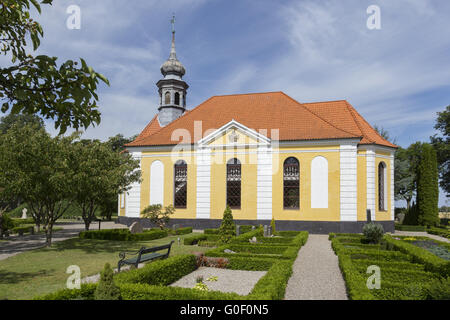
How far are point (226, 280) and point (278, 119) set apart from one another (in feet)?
63.6

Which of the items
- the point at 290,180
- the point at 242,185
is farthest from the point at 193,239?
the point at 290,180

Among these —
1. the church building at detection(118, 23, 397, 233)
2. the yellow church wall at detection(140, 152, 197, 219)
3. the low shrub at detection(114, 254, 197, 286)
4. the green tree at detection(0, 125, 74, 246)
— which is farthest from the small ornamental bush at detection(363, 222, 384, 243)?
the green tree at detection(0, 125, 74, 246)

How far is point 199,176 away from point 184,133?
447cm

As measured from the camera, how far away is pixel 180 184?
2931cm

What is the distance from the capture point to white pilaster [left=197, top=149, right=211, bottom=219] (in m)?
28.0

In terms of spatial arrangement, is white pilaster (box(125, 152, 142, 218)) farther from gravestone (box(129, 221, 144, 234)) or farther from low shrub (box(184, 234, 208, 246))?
low shrub (box(184, 234, 208, 246))

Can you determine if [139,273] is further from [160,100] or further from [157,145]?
[160,100]

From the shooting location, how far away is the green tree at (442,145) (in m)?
43.0

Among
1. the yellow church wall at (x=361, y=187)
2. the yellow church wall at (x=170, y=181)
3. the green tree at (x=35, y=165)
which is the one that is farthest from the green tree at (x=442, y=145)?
the green tree at (x=35, y=165)

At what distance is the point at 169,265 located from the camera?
36.5 ft

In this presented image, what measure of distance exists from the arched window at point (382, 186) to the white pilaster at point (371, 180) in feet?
6.37

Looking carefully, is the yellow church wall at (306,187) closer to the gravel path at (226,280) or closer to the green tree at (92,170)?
the green tree at (92,170)
